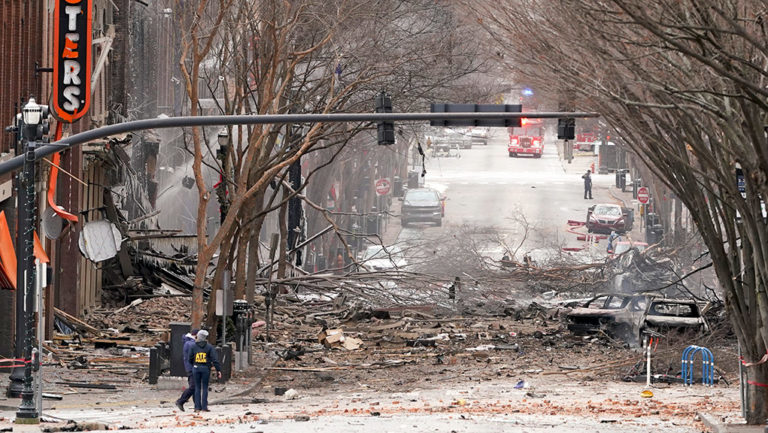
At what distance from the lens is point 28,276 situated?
66.8ft

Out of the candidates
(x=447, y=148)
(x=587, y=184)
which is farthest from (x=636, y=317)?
(x=447, y=148)

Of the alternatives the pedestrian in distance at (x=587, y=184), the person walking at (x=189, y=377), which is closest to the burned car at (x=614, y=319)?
the person walking at (x=189, y=377)

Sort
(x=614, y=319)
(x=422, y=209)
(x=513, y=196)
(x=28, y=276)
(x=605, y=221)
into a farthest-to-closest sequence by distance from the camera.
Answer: (x=513, y=196)
(x=422, y=209)
(x=605, y=221)
(x=614, y=319)
(x=28, y=276)

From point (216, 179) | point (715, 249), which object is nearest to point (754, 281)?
point (715, 249)

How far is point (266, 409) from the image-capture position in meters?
22.6

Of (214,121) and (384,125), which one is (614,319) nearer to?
(384,125)

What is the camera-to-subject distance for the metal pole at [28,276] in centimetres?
1914

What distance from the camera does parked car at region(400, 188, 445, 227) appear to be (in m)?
70.9

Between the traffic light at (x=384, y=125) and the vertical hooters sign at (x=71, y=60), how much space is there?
824cm

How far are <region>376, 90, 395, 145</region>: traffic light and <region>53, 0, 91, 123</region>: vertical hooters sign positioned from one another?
27.0 ft

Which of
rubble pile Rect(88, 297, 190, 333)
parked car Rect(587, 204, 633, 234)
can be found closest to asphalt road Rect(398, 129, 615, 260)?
parked car Rect(587, 204, 633, 234)

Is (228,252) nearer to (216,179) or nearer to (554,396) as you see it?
(554,396)

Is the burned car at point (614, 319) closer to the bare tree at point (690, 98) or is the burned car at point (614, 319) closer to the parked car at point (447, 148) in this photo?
the bare tree at point (690, 98)

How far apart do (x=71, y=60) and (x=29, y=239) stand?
28.4 ft
